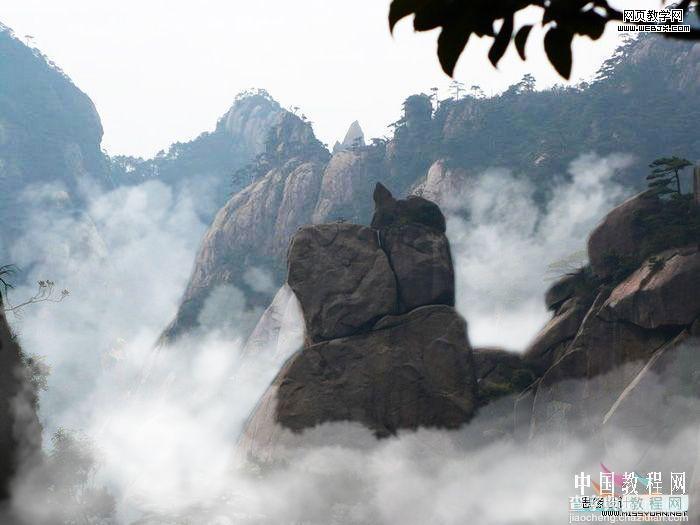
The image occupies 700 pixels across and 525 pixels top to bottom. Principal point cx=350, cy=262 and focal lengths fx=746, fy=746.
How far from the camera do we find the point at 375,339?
31.2 meters

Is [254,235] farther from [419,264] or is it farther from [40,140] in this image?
[40,140]

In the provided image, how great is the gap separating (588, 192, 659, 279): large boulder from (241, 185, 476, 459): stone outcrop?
252 inches

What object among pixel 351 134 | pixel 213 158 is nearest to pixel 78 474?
pixel 351 134

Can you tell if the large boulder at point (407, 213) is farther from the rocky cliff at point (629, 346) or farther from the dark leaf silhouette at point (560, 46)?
the dark leaf silhouette at point (560, 46)

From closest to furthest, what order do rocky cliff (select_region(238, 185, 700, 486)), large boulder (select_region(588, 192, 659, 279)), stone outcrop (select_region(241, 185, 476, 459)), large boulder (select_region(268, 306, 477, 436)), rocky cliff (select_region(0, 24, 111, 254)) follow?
1. rocky cliff (select_region(238, 185, 700, 486))
2. large boulder (select_region(268, 306, 477, 436))
3. stone outcrop (select_region(241, 185, 476, 459))
4. large boulder (select_region(588, 192, 659, 279))
5. rocky cliff (select_region(0, 24, 111, 254))

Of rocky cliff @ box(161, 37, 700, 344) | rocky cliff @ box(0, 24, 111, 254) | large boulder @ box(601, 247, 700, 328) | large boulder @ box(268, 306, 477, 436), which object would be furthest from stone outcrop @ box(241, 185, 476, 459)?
rocky cliff @ box(0, 24, 111, 254)

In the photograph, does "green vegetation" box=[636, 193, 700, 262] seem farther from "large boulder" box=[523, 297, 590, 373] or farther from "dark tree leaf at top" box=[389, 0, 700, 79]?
"dark tree leaf at top" box=[389, 0, 700, 79]

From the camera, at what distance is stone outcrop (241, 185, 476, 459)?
29.8 m

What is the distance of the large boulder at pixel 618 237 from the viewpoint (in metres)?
31.7

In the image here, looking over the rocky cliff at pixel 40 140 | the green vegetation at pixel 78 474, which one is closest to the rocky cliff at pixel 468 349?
the green vegetation at pixel 78 474

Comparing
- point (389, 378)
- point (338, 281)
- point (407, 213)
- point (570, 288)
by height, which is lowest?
point (389, 378)

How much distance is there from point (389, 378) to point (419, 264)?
5378mm

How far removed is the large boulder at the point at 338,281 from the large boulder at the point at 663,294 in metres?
9.42

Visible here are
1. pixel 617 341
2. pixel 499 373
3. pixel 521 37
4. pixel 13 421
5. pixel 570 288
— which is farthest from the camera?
pixel 570 288
